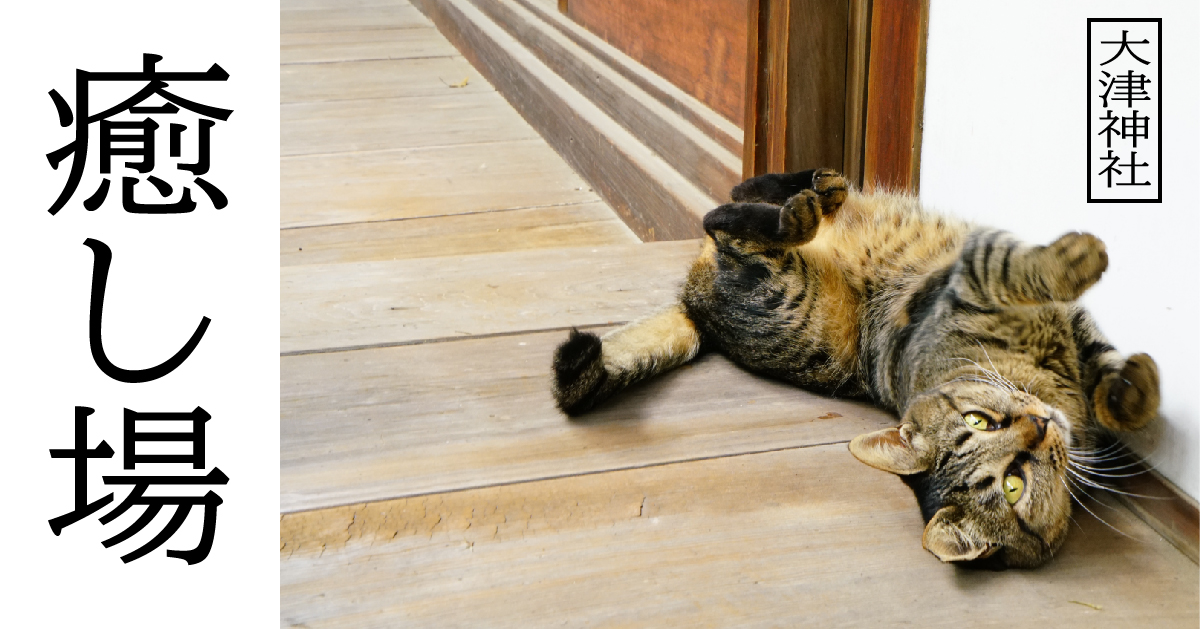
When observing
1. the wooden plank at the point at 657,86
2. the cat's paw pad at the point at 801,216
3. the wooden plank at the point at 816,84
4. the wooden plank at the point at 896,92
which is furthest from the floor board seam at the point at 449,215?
the cat's paw pad at the point at 801,216

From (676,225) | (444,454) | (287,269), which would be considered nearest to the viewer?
(444,454)

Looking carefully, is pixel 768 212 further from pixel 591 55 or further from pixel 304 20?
pixel 304 20

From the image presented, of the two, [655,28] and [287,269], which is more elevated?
[655,28]

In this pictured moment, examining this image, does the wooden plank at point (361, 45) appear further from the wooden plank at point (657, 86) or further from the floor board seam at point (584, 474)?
the floor board seam at point (584, 474)

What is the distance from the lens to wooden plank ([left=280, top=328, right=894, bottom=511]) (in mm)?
1290

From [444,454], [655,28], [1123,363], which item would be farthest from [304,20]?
[1123,363]

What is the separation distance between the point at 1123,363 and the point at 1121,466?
12 centimetres

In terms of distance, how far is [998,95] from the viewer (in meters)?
1.44

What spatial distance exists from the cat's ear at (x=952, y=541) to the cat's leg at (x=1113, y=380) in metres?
0.26

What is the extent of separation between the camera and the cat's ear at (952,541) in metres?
1.06

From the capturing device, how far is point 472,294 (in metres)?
1.83

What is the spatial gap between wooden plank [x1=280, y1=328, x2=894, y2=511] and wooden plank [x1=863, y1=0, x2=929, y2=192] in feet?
1.58

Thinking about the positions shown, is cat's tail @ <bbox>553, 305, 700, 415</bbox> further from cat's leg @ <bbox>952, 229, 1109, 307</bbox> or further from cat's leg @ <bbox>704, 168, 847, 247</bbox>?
cat's leg @ <bbox>952, 229, 1109, 307</bbox>

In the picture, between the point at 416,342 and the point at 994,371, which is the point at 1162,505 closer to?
the point at 994,371
